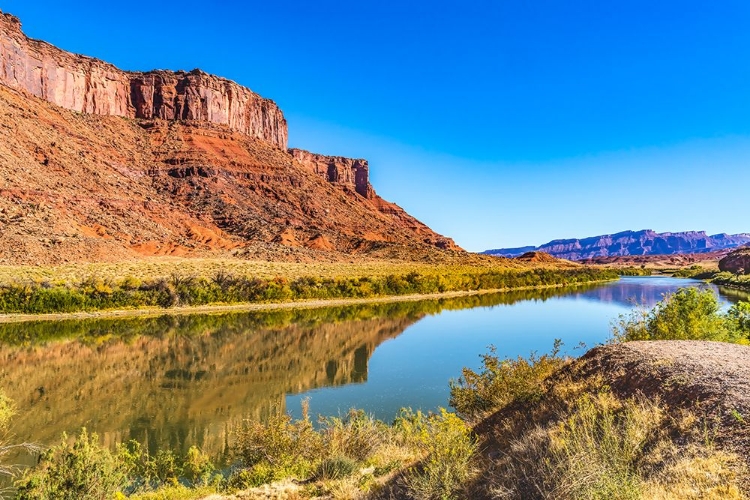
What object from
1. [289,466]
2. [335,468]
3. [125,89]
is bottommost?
[289,466]

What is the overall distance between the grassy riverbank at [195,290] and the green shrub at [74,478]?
2518cm

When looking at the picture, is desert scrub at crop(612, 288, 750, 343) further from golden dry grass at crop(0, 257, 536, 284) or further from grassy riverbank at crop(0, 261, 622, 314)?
golden dry grass at crop(0, 257, 536, 284)

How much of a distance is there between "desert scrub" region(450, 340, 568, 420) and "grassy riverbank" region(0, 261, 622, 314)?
2482 cm

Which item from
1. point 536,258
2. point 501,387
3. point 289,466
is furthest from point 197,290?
point 536,258

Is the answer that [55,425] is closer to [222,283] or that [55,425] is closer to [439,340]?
[439,340]

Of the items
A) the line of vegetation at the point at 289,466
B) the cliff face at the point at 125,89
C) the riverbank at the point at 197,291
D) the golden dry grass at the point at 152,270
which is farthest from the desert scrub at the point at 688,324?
the cliff face at the point at 125,89

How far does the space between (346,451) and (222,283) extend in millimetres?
28124

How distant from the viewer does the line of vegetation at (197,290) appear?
27156 mm

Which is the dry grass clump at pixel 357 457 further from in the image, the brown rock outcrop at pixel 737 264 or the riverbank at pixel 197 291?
the brown rock outcrop at pixel 737 264

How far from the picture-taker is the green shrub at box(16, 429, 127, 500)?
5.80 m

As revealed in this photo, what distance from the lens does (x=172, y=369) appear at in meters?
17.7

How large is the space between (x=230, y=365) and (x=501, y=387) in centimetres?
1176

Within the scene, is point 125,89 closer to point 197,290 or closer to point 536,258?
point 197,290

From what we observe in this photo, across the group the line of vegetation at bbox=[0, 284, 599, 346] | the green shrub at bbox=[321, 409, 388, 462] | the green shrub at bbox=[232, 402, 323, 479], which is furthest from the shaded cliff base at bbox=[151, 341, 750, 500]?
the line of vegetation at bbox=[0, 284, 599, 346]
